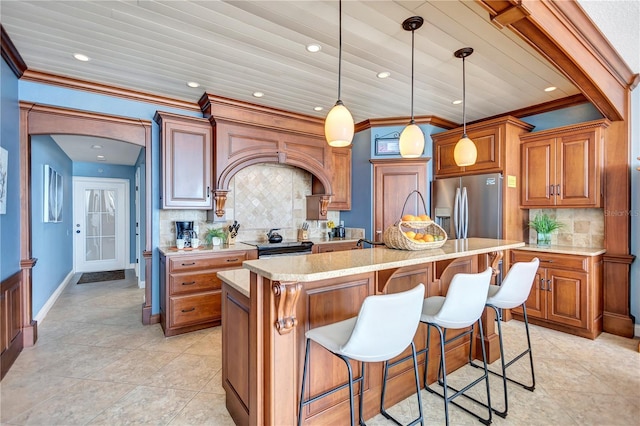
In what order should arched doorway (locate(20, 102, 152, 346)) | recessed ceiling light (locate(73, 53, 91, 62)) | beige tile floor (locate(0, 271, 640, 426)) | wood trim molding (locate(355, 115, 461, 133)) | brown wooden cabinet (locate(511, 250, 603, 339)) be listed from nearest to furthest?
beige tile floor (locate(0, 271, 640, 426))
recessed ceiling light (locate(73, 53, 91, 62))
arched doorway (locate(20, 102, 152, 346))
brown wooden cabinet (locate(511, 250, 603, 339))
wood trim molding (locate(355, 115, 461, 133))

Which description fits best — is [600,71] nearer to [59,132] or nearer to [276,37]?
[276,37]

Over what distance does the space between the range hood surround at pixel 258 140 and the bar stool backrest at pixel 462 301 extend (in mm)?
2889

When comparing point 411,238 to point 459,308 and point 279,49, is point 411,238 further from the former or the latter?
point 279,49

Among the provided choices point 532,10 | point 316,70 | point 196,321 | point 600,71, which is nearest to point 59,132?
point 196,321

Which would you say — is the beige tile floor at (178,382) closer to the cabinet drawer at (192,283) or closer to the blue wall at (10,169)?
the cabinet drawer at (192,283)

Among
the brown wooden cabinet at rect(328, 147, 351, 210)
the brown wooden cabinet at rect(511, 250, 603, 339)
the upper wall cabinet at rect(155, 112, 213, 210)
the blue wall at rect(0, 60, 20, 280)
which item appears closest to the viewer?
the blue wall at rect(0, 60, 20, 280)

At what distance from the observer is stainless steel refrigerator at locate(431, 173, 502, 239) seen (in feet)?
12.4

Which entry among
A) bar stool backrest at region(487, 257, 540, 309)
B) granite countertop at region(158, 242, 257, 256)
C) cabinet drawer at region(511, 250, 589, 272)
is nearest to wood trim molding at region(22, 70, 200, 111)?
granite countertop at region(158, 242, 257, 256)

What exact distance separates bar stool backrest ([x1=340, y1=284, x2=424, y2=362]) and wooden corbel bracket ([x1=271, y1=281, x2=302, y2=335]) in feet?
0.96

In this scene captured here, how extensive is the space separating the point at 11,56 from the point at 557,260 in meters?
5.61

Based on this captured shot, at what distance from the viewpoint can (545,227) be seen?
12.6 ft

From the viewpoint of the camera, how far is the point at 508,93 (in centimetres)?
358

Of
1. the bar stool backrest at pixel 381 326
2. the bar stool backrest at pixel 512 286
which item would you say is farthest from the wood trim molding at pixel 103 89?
the bar stool backrest at pixel 512 286

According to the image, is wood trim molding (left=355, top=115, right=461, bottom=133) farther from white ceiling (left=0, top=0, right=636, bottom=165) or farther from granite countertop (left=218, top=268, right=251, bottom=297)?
granite countertop (left=218, top=268, right=251, bottom=297)
